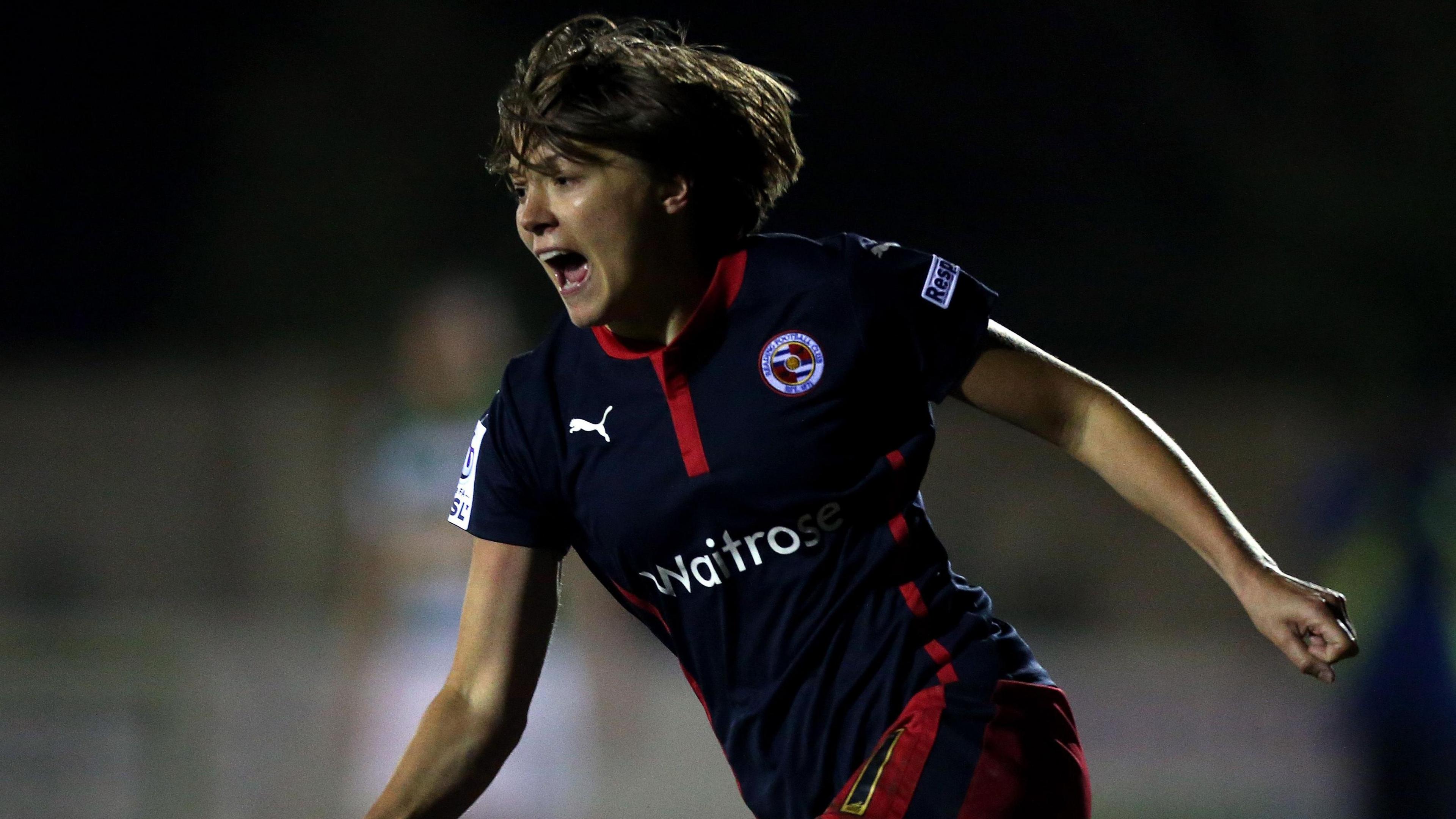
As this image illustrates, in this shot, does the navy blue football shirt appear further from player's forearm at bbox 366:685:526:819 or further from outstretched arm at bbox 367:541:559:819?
player's forearm at bbox 366:685:526:819

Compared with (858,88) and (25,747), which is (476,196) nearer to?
(858,88)

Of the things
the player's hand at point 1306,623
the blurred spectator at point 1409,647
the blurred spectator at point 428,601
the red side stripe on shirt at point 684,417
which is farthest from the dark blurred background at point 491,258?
the player's hand at point 1306,623

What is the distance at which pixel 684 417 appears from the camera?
2.19 m

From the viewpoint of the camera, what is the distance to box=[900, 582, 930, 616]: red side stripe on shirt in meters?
2.14

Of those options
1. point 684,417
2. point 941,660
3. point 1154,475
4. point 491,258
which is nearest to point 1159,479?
point 1154,475

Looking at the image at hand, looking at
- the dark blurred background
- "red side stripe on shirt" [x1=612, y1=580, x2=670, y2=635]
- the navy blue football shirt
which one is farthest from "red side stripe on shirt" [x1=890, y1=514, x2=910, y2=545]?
the dark blurred background

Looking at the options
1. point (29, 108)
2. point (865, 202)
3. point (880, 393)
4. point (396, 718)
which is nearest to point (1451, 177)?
point (865, 202)

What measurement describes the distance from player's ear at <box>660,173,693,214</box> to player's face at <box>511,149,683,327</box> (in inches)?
1.2

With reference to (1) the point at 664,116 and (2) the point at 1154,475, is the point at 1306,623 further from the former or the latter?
(1) the point at 664,116

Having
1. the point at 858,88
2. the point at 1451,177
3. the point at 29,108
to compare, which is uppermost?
the point at 1451,177

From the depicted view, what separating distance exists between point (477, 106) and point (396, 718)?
7129 mm

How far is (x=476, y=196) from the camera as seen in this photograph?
425 inches

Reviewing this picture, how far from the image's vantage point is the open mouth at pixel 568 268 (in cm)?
221

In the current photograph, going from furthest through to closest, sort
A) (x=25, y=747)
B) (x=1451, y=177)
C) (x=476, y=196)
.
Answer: (x=476, y=196)
(x=1451, y=177)
(x=25, y=747)
